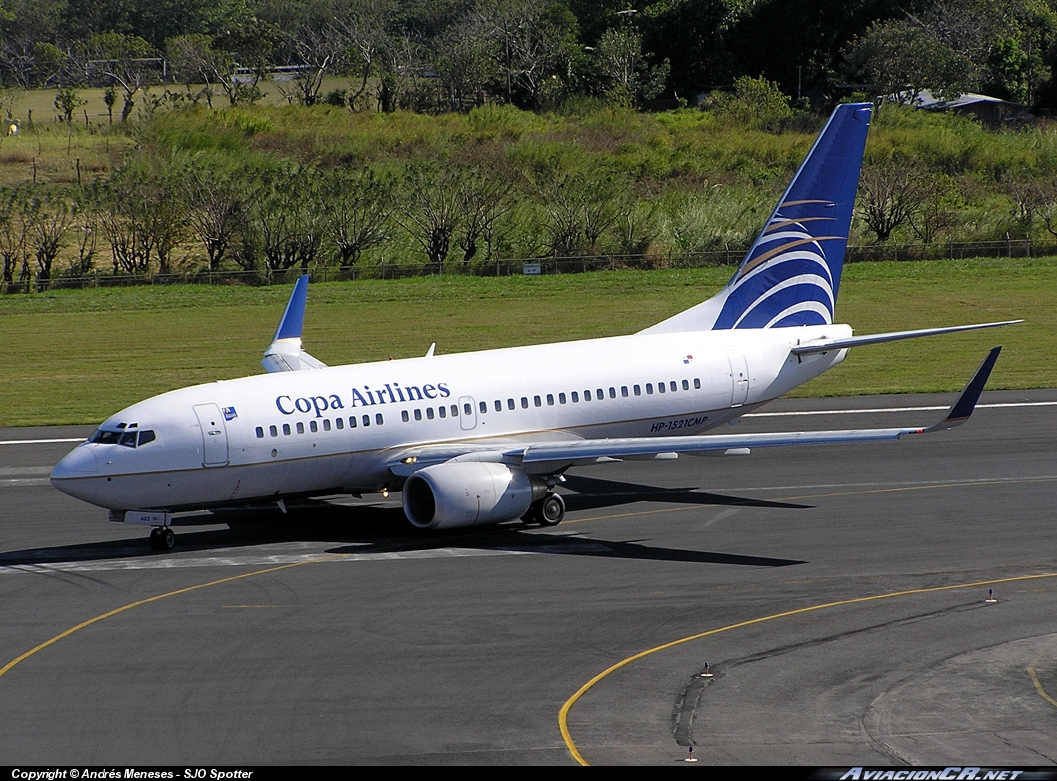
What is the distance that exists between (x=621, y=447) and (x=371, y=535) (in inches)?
250

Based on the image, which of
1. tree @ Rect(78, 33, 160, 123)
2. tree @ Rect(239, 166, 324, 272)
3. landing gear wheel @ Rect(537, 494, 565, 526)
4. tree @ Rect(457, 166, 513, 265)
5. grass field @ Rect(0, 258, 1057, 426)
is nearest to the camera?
landing gear wheel @ Rect(537, 494, 565, 526)

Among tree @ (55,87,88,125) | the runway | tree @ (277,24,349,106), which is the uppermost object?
tree @ (277,24,349,106)

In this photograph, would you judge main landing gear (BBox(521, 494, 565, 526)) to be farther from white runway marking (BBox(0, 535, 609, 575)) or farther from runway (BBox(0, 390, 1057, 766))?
white runway marking (BBox(0, 535, 609, 575))

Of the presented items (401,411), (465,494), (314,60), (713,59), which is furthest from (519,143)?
(465,494)

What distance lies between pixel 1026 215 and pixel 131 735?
8623 centimetres

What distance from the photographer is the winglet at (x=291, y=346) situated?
39656 mm

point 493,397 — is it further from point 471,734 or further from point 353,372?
point 471,734

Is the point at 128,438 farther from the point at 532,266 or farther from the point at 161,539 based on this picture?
the point at 532,266

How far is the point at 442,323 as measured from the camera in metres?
69.4

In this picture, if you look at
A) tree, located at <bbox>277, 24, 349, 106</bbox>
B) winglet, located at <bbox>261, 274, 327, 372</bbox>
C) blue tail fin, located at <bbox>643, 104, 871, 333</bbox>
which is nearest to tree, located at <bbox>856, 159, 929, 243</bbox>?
blue tail fin, located at <bbox>643, 104, 871, 333</bbox>

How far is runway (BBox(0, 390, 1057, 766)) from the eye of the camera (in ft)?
63.2

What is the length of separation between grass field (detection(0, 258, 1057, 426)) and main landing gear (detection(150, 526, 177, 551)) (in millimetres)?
18732

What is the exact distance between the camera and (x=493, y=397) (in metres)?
33.8

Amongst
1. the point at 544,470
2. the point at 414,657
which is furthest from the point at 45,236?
the point at 414,657
